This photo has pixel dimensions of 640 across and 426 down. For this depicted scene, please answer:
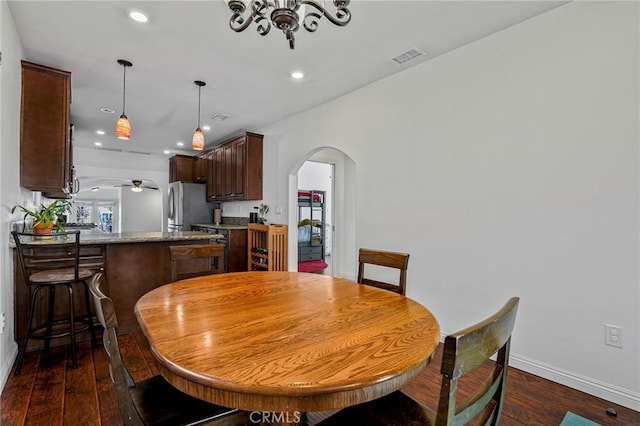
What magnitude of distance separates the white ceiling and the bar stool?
1.65 meters

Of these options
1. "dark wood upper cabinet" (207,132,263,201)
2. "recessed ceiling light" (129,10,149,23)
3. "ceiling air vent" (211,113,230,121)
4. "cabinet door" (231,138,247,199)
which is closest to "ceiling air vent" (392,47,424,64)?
"recessed ceiling light" (129,10,149,23)

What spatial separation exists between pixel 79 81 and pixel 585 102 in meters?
4.75

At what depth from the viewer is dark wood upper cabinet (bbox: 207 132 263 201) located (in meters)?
5.18

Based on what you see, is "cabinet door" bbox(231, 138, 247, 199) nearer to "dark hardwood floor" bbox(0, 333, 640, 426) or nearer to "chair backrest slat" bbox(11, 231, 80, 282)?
"chair backrest slat" bbox(11, 231, 80, 282)

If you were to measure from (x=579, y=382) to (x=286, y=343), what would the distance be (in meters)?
2.25

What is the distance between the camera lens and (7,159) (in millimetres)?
2303

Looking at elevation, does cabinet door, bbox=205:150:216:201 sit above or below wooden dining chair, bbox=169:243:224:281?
above

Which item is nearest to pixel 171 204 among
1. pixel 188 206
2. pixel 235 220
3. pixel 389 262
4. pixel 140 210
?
pixel 188 206

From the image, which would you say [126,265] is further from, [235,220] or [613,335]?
[613,335]

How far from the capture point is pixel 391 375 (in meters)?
0.86

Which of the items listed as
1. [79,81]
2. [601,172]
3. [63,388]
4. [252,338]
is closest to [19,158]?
[79,81]

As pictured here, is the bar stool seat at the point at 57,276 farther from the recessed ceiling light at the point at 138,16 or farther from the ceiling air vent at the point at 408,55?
the ceiling air vent at the point at 408,55

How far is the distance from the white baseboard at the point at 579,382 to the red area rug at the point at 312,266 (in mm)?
4226

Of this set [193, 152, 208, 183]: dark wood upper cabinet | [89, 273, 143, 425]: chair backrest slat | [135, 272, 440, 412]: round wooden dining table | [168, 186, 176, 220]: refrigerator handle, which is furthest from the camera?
[168, 186, 176, 220]: refrigerator handle
